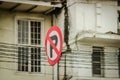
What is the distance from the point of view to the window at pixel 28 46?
21845 millimetres

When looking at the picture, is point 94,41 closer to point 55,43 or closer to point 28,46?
point 28,46

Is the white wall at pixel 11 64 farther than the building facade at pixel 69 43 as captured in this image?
Yes

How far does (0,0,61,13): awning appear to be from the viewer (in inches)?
829

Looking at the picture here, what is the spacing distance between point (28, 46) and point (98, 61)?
367 cm

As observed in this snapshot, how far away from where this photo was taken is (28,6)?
2164 cm

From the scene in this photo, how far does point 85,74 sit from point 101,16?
299cm

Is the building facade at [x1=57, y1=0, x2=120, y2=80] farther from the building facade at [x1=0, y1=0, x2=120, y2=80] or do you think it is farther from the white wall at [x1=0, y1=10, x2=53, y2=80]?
the white wall at [x1=0, y1=10, x2=53, y2=80]

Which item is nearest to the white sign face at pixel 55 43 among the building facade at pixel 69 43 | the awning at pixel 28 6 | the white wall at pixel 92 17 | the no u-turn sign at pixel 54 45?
the no u-turn sign at pixel 54 45

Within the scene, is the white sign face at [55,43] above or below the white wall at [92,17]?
below

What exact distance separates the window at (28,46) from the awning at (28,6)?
65cm

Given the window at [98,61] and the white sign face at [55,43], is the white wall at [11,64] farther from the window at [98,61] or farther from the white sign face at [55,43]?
the white sign face at [55,43]

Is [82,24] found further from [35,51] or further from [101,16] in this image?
[35,51]

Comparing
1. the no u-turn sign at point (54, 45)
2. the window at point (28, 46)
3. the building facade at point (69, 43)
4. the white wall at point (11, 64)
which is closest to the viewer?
the no u-turn sign at point (54, 45)

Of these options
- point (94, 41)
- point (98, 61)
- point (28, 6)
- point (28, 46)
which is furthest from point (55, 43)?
point (28, 46)
